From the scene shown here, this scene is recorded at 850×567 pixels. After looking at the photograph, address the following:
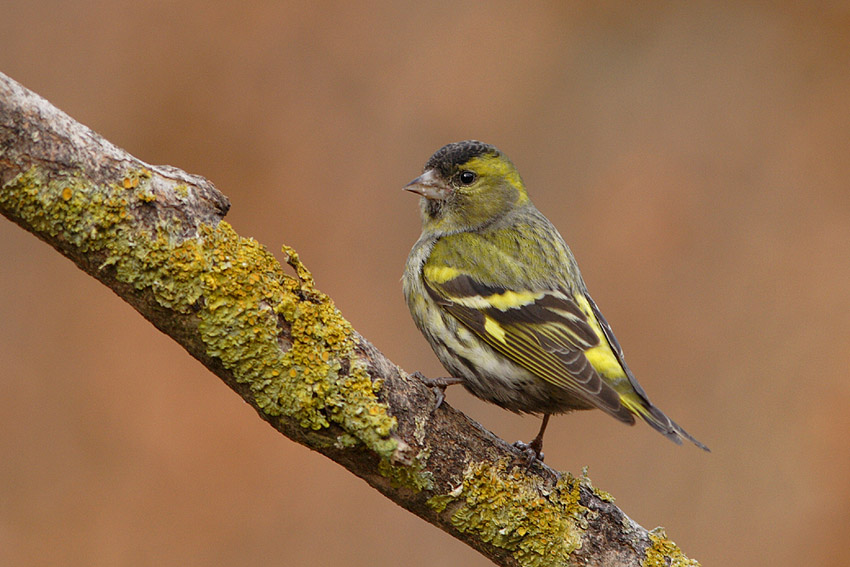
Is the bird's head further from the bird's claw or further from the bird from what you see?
the bird's claw

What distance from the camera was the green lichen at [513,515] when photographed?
288 cm

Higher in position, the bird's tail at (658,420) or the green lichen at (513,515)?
the bird's tail at (658,420)

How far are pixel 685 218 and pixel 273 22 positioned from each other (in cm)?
386

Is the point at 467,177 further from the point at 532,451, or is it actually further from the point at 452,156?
the point at 532,451

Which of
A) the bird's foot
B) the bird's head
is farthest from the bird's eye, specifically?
the bird's foot

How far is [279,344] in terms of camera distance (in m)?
2.64

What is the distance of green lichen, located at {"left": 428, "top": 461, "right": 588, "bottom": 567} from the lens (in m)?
2.88

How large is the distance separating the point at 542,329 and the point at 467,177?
48.4 inches

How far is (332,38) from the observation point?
7.14m

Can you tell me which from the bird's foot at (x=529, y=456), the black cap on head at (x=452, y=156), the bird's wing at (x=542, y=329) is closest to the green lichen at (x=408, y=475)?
the bird's foot at (x=529, y=456)

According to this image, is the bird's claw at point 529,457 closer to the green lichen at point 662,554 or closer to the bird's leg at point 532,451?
the bird's leg at point 532,451

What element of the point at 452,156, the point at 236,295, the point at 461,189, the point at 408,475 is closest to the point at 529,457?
the point at 408,475

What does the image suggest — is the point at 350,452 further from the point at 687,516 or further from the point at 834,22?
the point at 834,22

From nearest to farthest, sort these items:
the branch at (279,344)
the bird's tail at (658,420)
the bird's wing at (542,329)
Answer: the branch at (279,344) < the bird's tail at (658,420) < the bird's wing at (542,329)
